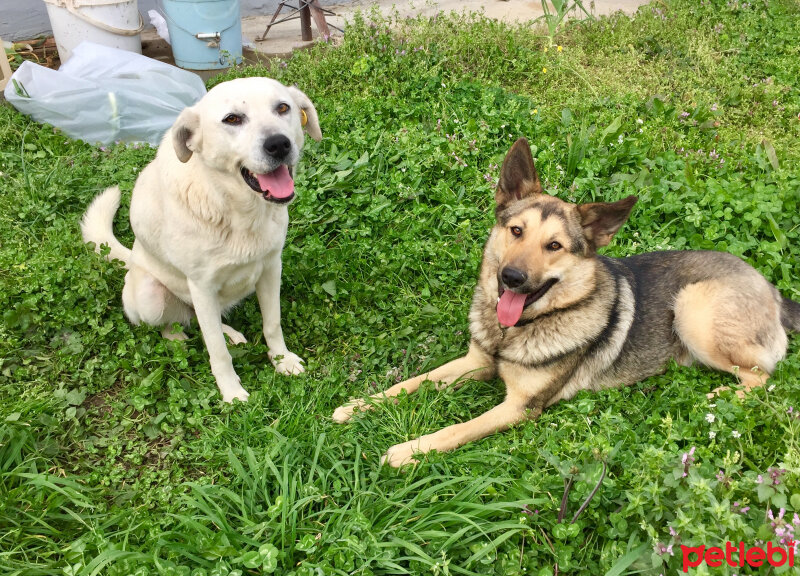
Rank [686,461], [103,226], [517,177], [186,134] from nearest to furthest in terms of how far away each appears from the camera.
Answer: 1. [686,461]
2. [186,134]
3. [517,177]
4. [103,226]

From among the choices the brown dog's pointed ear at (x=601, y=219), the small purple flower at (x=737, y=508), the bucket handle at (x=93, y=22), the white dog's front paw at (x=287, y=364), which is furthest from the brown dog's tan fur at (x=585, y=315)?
the bucket handle at (x=93, y=22)

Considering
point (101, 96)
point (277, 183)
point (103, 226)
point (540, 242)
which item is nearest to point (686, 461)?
point (540, 242)

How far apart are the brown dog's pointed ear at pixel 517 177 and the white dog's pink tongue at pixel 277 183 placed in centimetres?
115

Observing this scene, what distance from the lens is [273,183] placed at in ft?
9.23

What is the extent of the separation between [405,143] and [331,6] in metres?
4.09

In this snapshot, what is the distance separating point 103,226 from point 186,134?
161 centimetres

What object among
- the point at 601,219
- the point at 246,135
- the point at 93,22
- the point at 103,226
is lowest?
the point at 103,226

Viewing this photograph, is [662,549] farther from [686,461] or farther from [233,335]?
[233,335]

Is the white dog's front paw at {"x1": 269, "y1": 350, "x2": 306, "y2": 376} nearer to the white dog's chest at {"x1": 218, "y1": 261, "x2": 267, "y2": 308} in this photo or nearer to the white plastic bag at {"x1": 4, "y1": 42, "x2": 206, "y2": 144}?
the white dog's chest at {"x1": 218, "y1": 261, "x2": 267, "y2": 308}

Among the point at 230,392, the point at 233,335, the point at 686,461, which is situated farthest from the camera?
the point at 233,335

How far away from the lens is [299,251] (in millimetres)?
4105

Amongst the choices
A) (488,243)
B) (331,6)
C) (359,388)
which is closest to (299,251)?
(359,388)

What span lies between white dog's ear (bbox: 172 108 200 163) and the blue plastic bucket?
357 cm

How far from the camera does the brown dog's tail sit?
3.36 m
